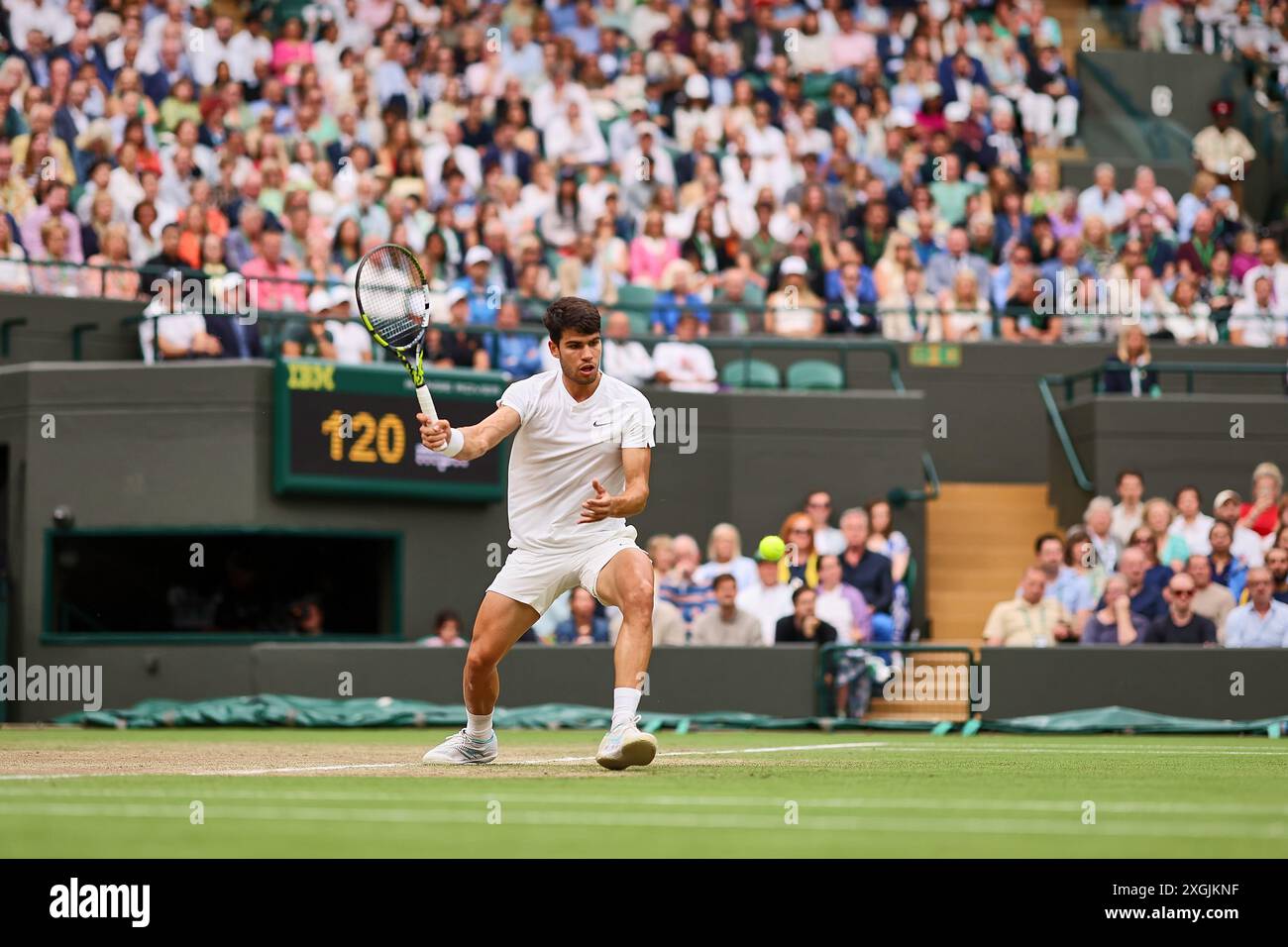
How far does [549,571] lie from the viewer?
916 centimetres

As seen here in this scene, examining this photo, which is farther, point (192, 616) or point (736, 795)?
point (192, 616)

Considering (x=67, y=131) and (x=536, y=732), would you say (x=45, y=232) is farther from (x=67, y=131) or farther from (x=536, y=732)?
(x=536, y=732)

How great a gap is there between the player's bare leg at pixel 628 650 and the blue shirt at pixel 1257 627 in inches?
321

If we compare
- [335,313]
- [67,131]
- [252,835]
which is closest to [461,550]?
[335,313]

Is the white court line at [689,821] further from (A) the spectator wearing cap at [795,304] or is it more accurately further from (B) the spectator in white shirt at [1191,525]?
(A) the spectator wearing cap at [795,304]

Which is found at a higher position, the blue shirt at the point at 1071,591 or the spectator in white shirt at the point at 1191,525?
the spectator in white shirt at the point at 1191,525

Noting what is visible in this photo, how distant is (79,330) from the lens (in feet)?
59.6

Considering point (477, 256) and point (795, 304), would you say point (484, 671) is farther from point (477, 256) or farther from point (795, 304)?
point (795, 304)

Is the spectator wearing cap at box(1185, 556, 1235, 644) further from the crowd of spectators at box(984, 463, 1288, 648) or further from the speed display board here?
the speed display board

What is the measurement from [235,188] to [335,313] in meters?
2.14

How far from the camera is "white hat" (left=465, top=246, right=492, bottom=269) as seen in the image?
758 inches

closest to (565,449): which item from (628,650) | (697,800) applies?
(628,650)

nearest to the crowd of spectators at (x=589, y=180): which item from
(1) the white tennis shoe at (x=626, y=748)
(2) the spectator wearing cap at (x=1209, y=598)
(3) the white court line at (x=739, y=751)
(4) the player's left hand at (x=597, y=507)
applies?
(2) the spectator wearing cap at (x=1209, y=598)

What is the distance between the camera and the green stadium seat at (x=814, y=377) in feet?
65.6
